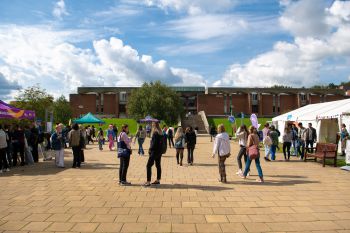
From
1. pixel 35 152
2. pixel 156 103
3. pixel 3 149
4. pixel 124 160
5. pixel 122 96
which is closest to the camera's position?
pixel 124 160

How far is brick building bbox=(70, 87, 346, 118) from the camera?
75.4 meters

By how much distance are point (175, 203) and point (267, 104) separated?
240 ft

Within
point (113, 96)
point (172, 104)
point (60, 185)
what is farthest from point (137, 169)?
point (113, 96)

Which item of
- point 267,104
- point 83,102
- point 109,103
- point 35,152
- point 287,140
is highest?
point 83,102

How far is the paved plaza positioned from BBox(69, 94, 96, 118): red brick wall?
66773 millimetres

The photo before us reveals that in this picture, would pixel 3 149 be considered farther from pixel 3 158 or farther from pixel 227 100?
pixel 227 100

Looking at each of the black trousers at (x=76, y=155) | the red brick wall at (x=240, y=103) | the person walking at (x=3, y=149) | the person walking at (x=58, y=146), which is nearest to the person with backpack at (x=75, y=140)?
the black trousers at (x=76, y=155)

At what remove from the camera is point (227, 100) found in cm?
7594

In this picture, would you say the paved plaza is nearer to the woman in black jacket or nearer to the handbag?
the woman in black jacket

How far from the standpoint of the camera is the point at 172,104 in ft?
171

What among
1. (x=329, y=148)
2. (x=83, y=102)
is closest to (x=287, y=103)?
(x=83, y=102)

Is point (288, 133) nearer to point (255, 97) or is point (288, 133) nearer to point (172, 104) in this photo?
point (172, 104)

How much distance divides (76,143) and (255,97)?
2711 inches

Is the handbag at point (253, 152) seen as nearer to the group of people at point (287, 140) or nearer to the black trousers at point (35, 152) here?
the group of people at point (287, 140)
